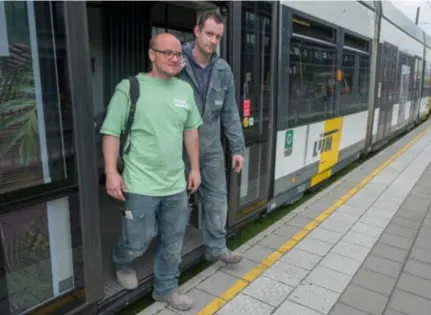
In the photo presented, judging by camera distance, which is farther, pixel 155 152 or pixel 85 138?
pixel 155 152

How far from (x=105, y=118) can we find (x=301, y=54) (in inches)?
112

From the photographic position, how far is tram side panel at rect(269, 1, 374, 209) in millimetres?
4270

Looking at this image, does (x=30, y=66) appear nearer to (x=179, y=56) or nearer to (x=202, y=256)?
(x=179, y=56)

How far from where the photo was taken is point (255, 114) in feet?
12.1

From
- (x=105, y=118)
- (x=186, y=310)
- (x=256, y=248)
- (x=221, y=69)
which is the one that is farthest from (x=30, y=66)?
(x=256, y=248)

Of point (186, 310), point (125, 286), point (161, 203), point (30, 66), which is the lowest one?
point (186, 310)

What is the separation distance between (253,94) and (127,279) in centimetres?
195

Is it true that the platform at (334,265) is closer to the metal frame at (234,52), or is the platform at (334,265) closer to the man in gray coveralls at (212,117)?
the man in gray coveralls at (212,117)

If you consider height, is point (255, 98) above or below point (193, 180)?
above

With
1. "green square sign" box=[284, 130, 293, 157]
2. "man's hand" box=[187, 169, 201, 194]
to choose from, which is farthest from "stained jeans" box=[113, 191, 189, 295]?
"green square sign" box=[284, 130, 293, 157]

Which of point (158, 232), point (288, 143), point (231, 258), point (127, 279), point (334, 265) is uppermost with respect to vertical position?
point (288, 143)

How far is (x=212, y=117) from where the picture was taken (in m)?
2.83

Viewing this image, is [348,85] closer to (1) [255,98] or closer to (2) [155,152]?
(1) [255,98]

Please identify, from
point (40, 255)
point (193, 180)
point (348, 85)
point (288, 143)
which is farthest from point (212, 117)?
point (348, 85)
